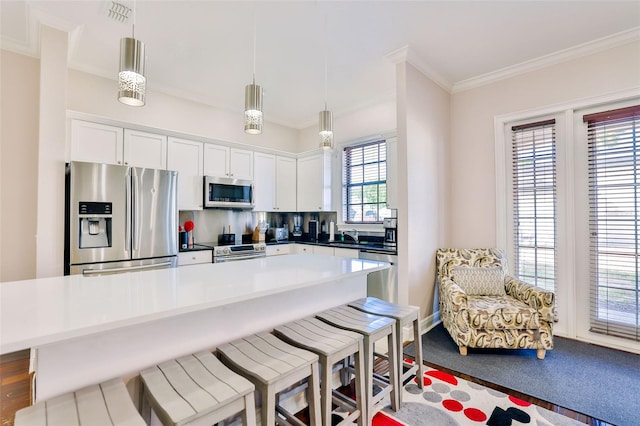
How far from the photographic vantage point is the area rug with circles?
187cm

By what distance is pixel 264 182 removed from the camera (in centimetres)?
464

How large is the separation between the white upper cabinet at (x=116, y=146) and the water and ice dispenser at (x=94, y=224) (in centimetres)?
57

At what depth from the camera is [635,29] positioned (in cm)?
269

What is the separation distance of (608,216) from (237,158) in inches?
171

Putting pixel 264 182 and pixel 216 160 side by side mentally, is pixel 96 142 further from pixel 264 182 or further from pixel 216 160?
pixel 264 182

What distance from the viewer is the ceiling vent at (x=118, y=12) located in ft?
7.74

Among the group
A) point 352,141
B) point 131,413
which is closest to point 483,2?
point 352,141

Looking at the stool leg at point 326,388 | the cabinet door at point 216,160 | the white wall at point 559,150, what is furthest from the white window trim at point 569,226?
the cabinet door at point 216,160

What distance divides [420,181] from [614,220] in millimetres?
1857

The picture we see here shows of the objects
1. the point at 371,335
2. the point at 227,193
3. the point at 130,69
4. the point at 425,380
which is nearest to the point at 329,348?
the point at 371,335

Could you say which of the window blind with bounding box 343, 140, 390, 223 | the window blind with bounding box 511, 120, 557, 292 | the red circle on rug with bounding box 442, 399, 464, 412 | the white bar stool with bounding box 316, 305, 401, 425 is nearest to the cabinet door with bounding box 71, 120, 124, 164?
the white bar stool with bounding box 316, 305, 401, 425

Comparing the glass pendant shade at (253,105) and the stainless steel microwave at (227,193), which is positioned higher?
the glass pendant shade at (253,105)

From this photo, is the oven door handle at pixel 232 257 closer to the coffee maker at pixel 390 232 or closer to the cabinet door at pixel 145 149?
the cabinet door at pixel 145 149

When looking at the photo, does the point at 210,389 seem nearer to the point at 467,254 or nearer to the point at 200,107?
the point at 467,254
